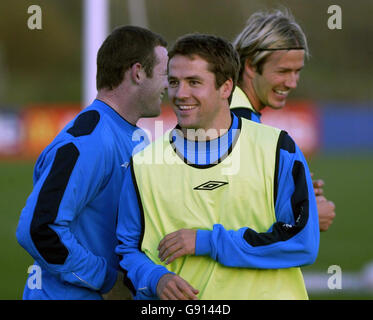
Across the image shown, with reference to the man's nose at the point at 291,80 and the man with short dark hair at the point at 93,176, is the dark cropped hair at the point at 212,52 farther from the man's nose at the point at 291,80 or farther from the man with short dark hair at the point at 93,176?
the man's nose at the point at 291,80

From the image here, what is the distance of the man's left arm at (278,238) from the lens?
2.52 m

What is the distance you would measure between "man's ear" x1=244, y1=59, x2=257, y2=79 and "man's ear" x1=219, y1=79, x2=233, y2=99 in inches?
35.6

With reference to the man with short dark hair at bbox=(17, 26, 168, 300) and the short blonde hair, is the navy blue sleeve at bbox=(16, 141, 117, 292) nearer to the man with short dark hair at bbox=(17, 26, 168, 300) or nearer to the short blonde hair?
the man with short dark hair at bbox=(17, 26, 168, 300)

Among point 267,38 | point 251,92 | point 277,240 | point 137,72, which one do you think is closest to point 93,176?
point 137,72

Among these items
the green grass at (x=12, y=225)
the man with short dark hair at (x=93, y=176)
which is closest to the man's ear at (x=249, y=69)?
the man with short dark hair at (x=93, y=176)

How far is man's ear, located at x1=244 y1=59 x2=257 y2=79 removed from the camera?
361 centimetres

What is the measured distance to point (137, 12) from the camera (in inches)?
1651

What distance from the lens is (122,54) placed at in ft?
10.3

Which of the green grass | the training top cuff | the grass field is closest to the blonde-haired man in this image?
the training top cuff

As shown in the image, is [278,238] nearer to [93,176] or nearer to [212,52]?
[212,52]

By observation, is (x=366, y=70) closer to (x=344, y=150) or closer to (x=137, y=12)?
(x=137, y=12)

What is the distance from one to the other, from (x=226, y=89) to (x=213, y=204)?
18.0 inches
